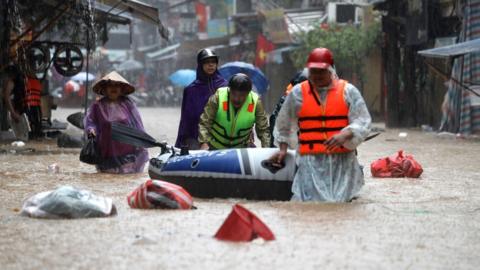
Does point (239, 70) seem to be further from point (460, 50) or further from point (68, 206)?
point (68, 206)

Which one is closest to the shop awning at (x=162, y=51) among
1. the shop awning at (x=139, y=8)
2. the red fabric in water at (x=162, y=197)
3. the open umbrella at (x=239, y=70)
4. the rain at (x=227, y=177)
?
the rain at (x=227, y=177)

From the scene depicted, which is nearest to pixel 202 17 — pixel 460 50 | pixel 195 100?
pixel 460 50

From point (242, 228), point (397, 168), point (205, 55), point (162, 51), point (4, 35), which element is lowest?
point (162, 51)

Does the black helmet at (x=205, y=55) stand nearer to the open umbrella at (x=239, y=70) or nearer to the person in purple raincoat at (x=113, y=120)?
the person in purple raincoat at (x=113, y=120)

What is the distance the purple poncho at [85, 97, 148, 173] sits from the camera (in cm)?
1128

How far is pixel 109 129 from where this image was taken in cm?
1124

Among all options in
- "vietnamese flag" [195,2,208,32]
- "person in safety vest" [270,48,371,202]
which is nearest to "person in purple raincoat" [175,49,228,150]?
"person in safety vest" [270,48,371,202]

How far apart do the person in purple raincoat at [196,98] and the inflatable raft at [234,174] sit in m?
1.55

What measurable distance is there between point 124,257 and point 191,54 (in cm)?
4642

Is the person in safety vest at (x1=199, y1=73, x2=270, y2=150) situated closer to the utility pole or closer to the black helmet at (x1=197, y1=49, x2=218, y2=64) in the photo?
the black helmet at (x1=197, y1=49, x2=218, y2=64)

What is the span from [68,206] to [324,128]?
2157 mm

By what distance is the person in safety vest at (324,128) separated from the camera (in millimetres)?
7688

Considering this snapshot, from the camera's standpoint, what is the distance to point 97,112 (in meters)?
11.3

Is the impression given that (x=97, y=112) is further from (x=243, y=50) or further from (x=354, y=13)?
(x=243, y=50)
